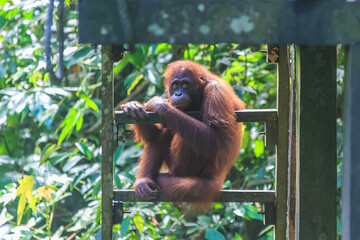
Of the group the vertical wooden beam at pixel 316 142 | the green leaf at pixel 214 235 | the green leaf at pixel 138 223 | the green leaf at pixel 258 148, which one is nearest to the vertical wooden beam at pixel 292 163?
the green leaf at pixel 214 235

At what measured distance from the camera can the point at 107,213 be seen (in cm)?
276

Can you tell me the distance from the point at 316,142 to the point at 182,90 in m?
1.77

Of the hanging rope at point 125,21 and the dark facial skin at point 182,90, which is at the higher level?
the hanging rope at point 125,21

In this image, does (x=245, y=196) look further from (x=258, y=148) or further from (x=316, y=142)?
(x=258, y=148)

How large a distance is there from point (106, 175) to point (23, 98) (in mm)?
1596

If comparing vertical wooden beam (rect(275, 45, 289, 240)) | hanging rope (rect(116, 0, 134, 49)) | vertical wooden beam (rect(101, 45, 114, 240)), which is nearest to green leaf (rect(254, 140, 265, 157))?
vertical wooden beam (rect(275, 45, 289, 240))

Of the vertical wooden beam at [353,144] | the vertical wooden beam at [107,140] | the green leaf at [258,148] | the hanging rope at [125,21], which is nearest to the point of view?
the hanging rope at [125,21]

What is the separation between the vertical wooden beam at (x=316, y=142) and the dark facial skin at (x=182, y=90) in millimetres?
1625

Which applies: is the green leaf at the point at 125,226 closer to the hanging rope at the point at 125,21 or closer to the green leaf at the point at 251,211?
the green leaf at the point at 251,211

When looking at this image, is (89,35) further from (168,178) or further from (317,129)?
(168,178)

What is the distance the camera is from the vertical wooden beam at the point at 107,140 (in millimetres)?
2738

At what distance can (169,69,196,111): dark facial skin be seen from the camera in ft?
11.8

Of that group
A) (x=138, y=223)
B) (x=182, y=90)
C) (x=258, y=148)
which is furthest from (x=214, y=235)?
(x=258, y=148)

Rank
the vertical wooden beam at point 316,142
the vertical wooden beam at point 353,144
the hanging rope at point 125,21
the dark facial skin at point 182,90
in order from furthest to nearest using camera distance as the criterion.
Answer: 1. the dark facial skin at point 182,90
2. the vertical wooden beam at point 316,142
3. the vertical wooden beam at point 353,144
4. the hanging rope at point 125,21
